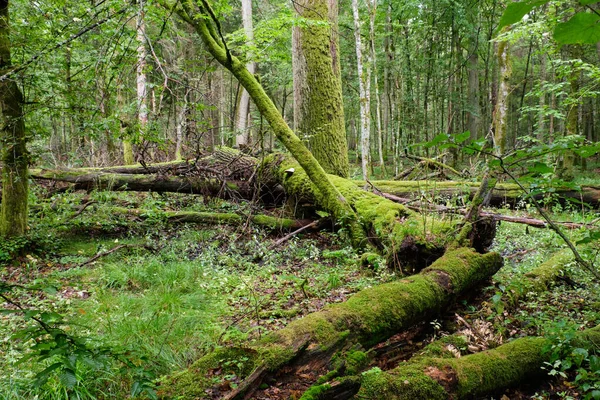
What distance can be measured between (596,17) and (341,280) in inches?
157

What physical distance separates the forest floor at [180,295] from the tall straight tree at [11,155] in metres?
0.42

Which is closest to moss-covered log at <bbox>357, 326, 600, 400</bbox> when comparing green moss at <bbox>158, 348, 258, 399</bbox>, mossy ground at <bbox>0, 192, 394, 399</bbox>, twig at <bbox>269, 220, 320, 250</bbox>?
green moss at <bbox>158, 348, 258, 399</bbox>

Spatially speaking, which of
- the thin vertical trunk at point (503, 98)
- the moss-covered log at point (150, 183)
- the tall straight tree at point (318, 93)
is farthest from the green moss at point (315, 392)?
the thin vertical trunk at point (503, 98)

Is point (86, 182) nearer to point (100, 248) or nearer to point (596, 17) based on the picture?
point (100, 248)

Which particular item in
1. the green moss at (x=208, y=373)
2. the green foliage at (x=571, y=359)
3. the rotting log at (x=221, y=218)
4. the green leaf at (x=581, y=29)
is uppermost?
the green leaf at (x=581, y=29)

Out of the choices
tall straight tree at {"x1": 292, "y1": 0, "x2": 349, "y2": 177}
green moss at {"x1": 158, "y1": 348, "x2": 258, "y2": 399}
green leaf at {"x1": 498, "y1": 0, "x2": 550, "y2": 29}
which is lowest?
green moss at {"x1": 158, "y1": 348, "x2": 258, "y2": 399}

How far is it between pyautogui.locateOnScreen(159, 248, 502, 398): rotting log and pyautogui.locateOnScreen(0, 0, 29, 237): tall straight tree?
15.4 ft

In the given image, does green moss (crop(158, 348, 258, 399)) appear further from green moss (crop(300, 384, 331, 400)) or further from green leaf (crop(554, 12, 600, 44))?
green leaf (crop(554, 12, 600, 44))

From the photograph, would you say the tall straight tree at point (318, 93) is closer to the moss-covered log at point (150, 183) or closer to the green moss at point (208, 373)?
the moss-covered log at point (150, 183)

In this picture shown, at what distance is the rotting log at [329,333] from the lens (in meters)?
2.11

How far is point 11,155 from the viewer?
579cm

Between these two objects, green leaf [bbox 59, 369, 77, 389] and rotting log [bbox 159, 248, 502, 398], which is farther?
rotting log [bbox 159, 248, 502, 398]

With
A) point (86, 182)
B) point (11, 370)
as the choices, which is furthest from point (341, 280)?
point (86, 182)

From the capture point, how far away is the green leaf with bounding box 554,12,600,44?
112 centimetres
